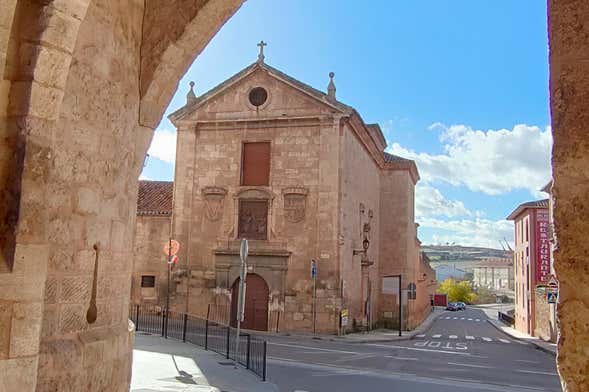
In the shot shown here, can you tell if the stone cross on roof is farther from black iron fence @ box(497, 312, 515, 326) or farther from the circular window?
black iron fence @ box(497, 312, 515, 326)

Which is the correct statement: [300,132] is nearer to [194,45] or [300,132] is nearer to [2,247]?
[194,45]

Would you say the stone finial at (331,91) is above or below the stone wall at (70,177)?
above

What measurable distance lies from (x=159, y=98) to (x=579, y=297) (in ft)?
11.2

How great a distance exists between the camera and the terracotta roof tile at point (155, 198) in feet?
Answer: 80.5

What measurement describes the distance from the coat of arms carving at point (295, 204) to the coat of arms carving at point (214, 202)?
9.23ft

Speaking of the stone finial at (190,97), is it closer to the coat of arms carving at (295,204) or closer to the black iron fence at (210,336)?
the coat of arms carving at (295,204)

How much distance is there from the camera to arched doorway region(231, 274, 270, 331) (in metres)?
21.4

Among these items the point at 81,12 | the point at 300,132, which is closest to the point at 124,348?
the point at 81,12

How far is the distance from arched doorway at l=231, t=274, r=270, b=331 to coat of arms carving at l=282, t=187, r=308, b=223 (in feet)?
9.24

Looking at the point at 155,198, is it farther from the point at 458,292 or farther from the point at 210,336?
the point at 458,292

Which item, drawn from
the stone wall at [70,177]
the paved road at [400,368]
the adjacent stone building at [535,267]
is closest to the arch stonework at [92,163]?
the stone wall at [70,177]

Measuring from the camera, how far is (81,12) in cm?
299

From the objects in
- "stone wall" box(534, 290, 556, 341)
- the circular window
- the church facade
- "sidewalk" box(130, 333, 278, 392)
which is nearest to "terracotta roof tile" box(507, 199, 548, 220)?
"stone wall" box(534, 290, 556, 341)

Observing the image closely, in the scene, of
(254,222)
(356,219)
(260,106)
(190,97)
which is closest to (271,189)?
(254,222)
